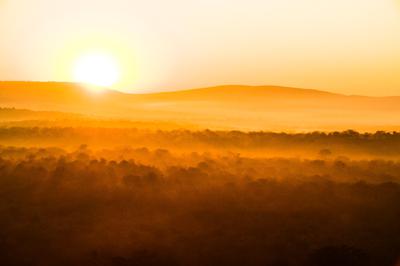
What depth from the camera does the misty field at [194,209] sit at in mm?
11438

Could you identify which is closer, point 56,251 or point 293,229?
point 56,251

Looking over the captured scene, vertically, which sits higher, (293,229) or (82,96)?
(82,96)

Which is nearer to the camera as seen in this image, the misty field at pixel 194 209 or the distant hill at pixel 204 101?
the misty field at pixel 194 209

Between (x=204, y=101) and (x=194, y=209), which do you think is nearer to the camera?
(x=194, y=209)

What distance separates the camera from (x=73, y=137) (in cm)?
3148

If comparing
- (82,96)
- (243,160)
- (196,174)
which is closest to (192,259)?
(196,174)

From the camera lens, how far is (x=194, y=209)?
14.2m

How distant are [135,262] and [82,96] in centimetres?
9131

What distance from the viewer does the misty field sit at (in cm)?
1144

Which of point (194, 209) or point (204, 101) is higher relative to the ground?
point (204, 101)

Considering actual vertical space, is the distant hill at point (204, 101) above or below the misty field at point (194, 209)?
Result: above

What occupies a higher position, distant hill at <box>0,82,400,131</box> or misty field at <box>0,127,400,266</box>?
distant hill at <box>0,82,400,131</box>

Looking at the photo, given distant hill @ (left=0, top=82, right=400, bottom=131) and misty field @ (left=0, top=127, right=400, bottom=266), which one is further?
distant hill @ (left=0, top=82, right=400, bottom=131)

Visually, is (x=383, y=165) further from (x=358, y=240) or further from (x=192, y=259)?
(x=192, y=259)
